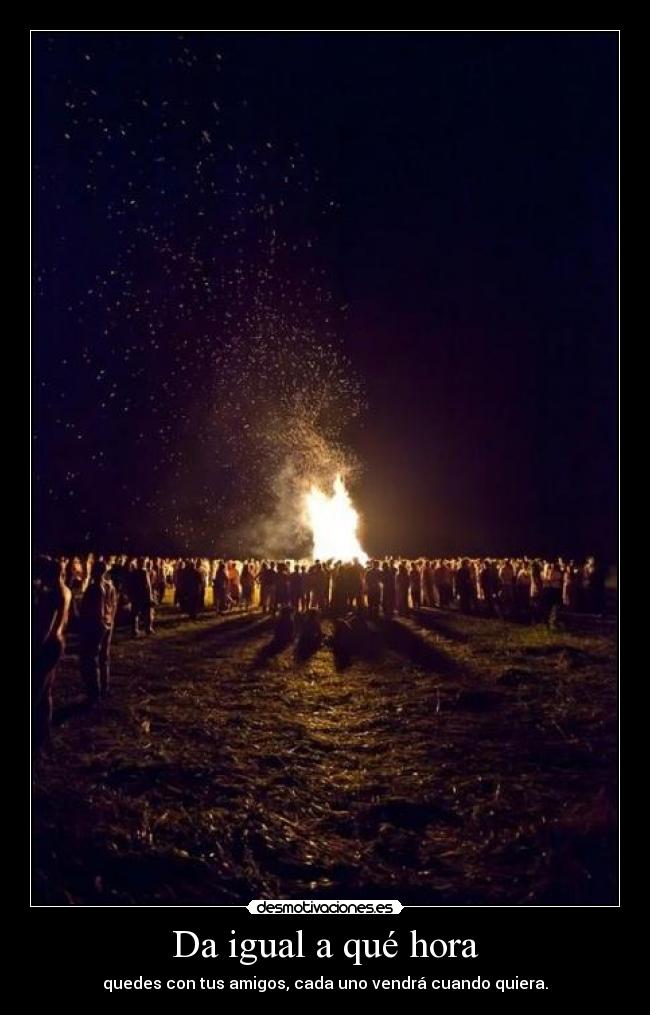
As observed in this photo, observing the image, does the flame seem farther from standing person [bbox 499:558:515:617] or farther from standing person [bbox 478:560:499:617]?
standing person [bbox 499:558:515:617]

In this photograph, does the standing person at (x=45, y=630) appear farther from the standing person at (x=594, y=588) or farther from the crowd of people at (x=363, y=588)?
the standing person at (x=594, y=588)

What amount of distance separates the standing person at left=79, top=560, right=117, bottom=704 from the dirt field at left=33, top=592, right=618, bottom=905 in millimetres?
357

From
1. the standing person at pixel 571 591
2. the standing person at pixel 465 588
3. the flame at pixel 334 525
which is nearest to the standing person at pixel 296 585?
the standing person at pixel 465 588

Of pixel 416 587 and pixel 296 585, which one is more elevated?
pixel 296 585

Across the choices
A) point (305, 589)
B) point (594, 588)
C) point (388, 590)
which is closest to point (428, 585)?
point (388, 590)

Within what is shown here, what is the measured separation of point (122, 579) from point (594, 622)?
42.9 ft

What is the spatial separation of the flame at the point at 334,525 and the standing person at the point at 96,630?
2290 centimetres

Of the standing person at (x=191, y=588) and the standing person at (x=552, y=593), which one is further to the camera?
the standing person at (x=191, y=588)

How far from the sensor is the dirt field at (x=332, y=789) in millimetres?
6324

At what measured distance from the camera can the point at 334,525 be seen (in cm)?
3553

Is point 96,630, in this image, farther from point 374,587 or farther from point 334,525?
point 334,525

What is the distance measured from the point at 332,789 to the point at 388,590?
13.9m

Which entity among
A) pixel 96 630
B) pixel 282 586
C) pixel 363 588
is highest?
pixel 96 630

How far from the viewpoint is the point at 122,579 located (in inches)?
778
